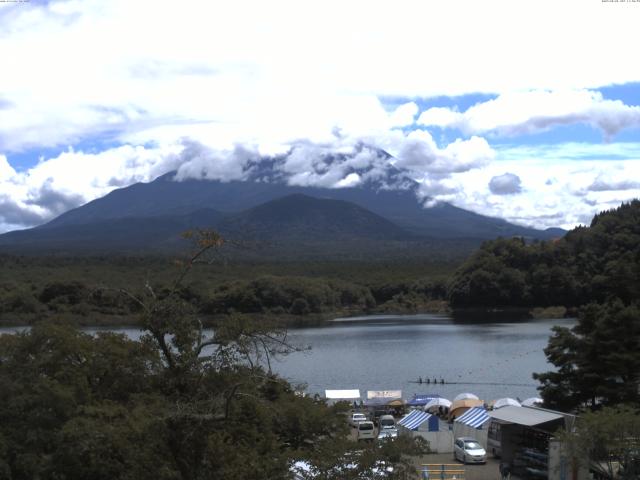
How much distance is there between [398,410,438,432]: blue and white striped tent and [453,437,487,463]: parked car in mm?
2239

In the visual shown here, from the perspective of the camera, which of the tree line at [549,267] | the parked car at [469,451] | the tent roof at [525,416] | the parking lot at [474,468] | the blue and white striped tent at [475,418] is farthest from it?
the tree line at [549,267]

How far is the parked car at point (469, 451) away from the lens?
18078 mm

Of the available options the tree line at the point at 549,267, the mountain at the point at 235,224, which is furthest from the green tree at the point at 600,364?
the mountain at the point at 235,224

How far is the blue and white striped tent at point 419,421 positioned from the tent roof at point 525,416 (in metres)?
3.21

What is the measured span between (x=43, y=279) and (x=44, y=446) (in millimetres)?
68536

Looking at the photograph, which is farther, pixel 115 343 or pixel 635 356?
pixel 635 356

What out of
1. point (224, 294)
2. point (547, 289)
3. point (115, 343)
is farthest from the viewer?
point (547, 289)

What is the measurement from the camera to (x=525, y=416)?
17.1 m

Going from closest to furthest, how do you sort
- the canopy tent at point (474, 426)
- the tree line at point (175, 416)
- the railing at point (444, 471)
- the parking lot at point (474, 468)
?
the tree line at point (175, 416) → the railing at point (444, 471) → the parking lot at point (474, 468) → the canopy tent at point (474, 426)

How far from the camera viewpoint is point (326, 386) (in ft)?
119

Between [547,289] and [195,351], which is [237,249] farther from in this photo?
[547,289]

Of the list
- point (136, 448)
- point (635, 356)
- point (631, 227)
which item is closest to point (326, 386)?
point (635, 356)

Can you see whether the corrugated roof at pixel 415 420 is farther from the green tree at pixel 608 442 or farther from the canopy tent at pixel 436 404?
the green tree at pixel 608 442

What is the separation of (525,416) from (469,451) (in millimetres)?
1821
